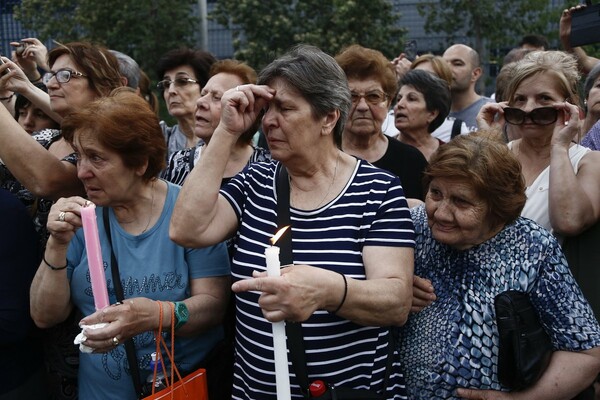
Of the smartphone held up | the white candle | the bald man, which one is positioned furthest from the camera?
the bald man

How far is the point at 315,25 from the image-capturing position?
1709 centimetres

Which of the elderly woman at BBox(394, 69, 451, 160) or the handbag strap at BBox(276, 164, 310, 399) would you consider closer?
the handbag strap at BBox(276, 164, 310, 399)

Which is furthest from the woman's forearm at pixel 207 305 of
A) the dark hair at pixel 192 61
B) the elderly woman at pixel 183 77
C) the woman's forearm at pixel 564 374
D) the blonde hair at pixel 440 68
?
the blonde hair at pixel 440 68

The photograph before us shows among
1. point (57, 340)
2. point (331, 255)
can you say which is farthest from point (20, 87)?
point (331, 255)

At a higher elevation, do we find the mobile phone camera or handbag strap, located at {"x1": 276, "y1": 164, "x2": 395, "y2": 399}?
the mobile phone camera

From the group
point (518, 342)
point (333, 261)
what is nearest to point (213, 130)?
point (333, 261)

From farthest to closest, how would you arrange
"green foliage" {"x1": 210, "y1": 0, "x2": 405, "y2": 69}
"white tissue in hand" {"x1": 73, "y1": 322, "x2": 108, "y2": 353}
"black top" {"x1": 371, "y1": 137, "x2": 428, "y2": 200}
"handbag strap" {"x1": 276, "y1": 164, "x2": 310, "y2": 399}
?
"green foliage" {"x1": 210, "y1": 0, "x2": 405, "y2": 69}
"black top" {"x1": 371, "y1": 137, "x2": 428, "y2": 200}
"handbag strap" {"x1": 276, "y1": 164, "x2": 310, "y2": 399}
"white tissue in hand" {"x1": 73, "y1": 322, "x2": 108, "y2": 353}

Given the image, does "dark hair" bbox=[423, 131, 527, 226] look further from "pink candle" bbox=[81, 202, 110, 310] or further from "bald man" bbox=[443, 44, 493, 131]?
"bald man" bbox=[443, 44, 493, 131]

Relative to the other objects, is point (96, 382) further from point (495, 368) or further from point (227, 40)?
point (227, 40)

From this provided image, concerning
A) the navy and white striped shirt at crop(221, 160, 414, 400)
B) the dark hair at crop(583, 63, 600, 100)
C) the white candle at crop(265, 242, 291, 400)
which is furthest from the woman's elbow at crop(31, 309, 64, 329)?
the dark hair at crop(583, 63, 600, 100)

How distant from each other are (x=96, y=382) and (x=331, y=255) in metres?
1.11

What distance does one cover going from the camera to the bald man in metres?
6.89

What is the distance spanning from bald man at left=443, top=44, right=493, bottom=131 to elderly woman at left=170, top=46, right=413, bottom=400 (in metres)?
4.22

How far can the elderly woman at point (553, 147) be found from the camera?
3207 millimetres
